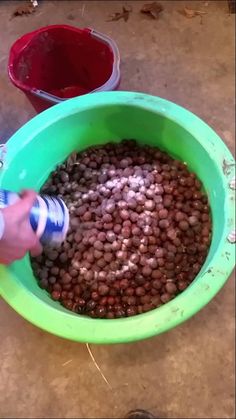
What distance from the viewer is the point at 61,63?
137cm

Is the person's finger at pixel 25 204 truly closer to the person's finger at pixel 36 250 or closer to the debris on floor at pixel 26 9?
the person's finger at pixel 36 250

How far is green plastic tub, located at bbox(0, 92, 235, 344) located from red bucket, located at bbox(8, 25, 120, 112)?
0.25 feet

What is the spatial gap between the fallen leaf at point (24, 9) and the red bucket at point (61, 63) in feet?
0.94

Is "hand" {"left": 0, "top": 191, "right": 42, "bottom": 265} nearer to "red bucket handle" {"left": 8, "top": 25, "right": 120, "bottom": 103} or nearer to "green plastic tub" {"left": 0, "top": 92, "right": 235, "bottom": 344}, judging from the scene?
"green plastic tub" {"left": 0, "top": 92, "right": 235, "bottom": 344}

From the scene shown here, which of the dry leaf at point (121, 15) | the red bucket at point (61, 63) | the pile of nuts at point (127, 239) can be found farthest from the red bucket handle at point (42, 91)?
the dry leaf at point (121, 15)

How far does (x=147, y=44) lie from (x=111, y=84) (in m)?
0.36

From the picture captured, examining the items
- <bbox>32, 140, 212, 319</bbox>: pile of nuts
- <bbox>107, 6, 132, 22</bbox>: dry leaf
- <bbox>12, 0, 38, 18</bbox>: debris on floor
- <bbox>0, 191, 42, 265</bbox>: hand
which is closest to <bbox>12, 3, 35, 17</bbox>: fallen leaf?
<bbox>12, 0, 38, 18</bbox>: debris on floor

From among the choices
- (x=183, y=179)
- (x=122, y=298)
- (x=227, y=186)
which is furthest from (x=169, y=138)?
(x=122, y=298)

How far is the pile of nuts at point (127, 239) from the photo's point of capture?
1.12 metres

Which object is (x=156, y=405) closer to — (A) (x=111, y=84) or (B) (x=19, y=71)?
(A) (x=111, y=84)

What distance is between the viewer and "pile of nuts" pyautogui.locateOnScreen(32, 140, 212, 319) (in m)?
1.12

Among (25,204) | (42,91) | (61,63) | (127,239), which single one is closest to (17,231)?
(25,204)

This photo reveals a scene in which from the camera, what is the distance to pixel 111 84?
3.98 ft

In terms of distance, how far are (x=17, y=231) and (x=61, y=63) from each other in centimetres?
60
